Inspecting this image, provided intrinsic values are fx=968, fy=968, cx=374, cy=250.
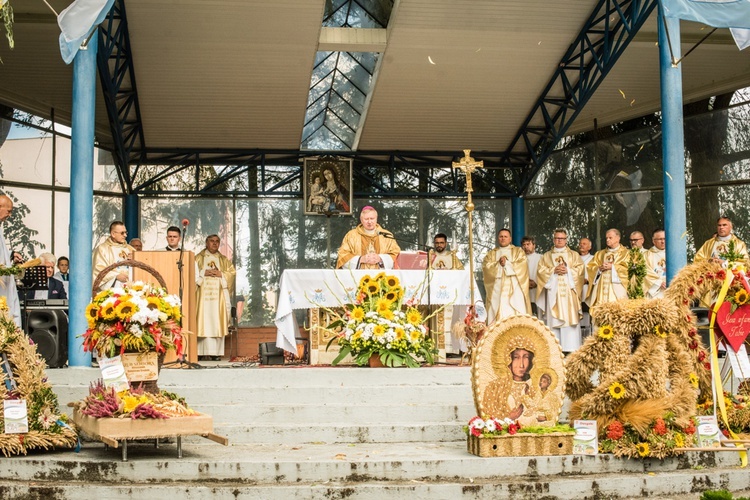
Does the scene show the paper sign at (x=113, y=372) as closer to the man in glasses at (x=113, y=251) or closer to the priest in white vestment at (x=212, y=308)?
the man in glasses at (x=113, y=251)

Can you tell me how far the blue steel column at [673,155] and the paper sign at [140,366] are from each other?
6178 mm

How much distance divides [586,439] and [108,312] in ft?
11.7

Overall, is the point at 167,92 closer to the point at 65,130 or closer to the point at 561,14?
the point at 65,130

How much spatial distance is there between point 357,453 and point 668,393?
2.40 m

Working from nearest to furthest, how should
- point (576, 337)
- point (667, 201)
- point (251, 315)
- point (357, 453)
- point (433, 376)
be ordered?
point (357, 453), point (433, 376), point (667, 201), point (576, 337), point (251, 315)

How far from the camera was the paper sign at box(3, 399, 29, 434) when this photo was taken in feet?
22.8

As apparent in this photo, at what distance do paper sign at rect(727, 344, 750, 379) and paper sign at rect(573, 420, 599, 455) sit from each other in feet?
4.13

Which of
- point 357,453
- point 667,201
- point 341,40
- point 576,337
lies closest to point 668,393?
point 357,453

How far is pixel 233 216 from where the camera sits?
1809cm

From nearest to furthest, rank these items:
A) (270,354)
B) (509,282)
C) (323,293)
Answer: (323,293), (270,354), (509,282)

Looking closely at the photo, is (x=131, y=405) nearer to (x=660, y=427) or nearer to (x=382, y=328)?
(x=382, y=328)

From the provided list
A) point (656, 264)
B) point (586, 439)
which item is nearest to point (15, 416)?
point (586, 439)

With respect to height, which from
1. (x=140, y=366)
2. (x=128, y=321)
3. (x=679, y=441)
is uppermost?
(x=128, y=321)

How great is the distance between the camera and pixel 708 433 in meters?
7.25
